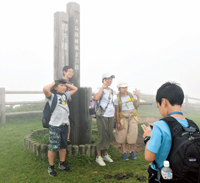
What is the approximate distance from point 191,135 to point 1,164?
399 centimetres

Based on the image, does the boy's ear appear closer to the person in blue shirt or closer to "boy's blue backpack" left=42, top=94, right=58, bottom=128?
the person in blue shirt

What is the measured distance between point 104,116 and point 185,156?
8.76 ft

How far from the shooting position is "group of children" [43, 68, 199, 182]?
1.57 metres

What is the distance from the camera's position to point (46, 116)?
3.44 m

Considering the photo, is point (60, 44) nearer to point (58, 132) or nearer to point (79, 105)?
point (79, 105)

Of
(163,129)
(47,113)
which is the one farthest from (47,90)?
(163,129)

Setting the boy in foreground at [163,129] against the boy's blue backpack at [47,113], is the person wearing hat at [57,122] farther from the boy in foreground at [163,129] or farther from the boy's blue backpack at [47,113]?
the boy in foreground at [163,129]

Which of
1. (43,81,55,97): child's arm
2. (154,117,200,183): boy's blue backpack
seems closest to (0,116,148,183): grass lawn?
(43,81,55,97): child's arm

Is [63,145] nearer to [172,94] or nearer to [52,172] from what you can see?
[52,172]

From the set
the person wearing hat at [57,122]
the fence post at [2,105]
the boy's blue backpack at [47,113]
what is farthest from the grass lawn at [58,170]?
the fence post at [2,105]

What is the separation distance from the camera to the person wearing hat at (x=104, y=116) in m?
4.05

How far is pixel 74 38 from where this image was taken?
4.78m

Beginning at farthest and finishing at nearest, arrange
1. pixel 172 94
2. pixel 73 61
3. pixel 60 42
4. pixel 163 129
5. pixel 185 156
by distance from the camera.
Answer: pixel 73 61
pixel 60 42
pixel 172 94
pixel 163 129
pixel 185 156

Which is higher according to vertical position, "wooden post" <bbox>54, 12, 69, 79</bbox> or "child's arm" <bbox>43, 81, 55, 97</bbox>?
"wooden post" <bbox>54, 12, 69, 79</bbox>
